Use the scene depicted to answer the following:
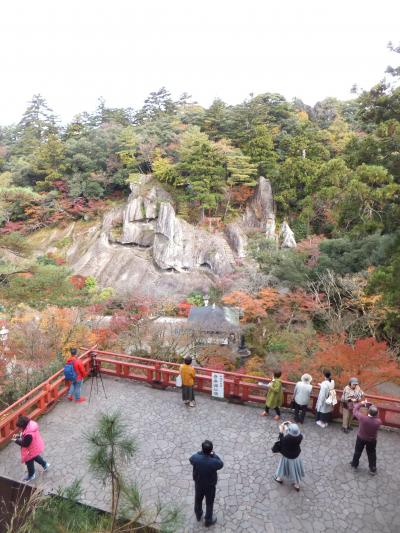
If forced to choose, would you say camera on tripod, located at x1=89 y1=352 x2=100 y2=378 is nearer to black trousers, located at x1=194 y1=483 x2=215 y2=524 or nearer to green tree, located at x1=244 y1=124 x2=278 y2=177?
black trousers, located at x1=194 y1=483 x2=215 y2=524

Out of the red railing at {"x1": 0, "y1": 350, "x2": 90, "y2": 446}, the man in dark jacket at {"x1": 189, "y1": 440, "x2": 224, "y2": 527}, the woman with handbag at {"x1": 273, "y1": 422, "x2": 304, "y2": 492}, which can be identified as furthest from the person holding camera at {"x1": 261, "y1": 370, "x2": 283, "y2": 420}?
the red railing at {"x1": 0, "y1": 350, "x2": 90, "y2": 446}

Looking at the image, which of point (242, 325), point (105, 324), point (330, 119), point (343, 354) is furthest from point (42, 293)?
point (330, 119)

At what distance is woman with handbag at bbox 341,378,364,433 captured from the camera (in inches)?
267

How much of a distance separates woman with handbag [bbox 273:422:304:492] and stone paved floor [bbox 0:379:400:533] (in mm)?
170

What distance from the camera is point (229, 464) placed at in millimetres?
6355

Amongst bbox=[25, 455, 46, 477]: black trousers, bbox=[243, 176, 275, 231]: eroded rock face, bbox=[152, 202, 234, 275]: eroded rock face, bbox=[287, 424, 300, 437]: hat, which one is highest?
bbox=[243, 176, 275, 231]: eroded rock face

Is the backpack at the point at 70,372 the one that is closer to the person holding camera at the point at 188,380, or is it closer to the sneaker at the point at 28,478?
the sneaker at the point at 28,478

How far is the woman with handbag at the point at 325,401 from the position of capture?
695 cm

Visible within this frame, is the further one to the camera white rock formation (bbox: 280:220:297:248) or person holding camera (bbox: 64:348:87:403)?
white rock formation (bbox: 280:220:297:248)

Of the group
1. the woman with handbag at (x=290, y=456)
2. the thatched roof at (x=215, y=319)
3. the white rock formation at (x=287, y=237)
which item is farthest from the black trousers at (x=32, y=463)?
the white rock formation at (x=287, y=237)

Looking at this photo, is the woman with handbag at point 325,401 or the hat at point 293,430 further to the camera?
the woman with handbag at point 325,401

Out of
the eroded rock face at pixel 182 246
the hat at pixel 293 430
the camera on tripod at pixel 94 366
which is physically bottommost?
the camera on tripod at pixel 94 366

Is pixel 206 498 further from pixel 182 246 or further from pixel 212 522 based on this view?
pixel 182 246

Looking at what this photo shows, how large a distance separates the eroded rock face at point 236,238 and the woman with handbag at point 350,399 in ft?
61.6
